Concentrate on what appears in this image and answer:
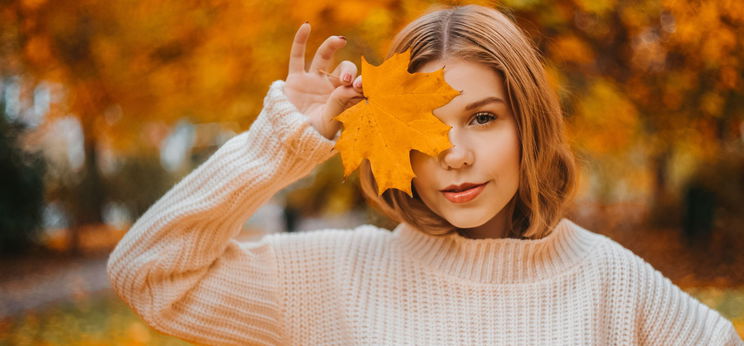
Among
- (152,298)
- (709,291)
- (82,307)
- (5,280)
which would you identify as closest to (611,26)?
(709,291)

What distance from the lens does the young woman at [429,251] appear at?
4.56ft

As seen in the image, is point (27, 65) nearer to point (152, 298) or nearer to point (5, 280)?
point (5, 280)

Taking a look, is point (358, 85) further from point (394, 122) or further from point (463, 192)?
point (463, 192)

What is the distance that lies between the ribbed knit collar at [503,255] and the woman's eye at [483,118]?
0.97 feet

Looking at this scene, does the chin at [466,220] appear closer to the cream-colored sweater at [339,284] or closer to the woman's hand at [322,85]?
the cream-colored sweater at [339,284]

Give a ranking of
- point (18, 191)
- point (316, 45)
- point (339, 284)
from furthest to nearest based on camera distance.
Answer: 1. point (18, 191)
2. point (316, 45)
3. point (339, 284)

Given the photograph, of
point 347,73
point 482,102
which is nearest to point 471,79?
point 482,102

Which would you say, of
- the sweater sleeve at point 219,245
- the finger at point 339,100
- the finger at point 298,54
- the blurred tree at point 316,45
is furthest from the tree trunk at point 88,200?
the finger at point 339,100

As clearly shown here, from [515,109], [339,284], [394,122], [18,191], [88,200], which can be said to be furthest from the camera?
[88,200]

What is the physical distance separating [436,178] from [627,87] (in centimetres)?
317

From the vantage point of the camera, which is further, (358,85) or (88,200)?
(88,200)

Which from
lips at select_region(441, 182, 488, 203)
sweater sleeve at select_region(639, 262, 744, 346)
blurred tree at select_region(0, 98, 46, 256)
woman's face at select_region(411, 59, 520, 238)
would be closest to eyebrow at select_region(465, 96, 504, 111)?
woman's face at select_region(411, 59, 520, 238)

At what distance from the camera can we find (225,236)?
4.84 ft

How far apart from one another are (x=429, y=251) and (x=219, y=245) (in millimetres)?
501
